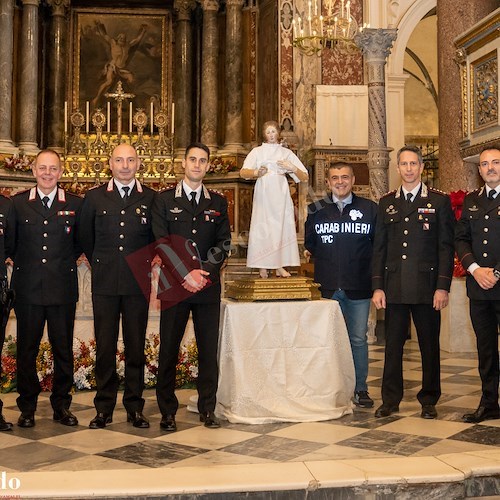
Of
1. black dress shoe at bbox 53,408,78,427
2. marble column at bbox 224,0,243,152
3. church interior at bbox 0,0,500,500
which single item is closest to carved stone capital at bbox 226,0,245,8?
marble column at bbox 224,0,243,152

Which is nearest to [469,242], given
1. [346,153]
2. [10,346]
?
[10,346]

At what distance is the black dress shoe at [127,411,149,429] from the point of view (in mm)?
4922

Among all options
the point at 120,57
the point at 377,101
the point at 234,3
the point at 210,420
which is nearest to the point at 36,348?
the point at 210,420

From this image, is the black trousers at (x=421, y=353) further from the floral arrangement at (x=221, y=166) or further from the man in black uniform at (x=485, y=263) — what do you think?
the floral arrangement at (x=221, y=166)

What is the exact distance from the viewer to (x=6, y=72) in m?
14.6

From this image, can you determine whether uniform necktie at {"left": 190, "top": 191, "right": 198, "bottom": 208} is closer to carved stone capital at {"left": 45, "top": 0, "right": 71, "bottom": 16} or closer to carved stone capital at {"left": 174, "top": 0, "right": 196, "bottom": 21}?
carved stone capital at {"left": 174, "top": 0, "right": 196, "bottom": 21}

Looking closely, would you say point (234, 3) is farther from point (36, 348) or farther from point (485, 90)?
point (36, 348)

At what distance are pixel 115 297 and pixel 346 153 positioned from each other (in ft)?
27.9

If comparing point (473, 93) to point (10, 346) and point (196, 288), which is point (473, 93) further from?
point (10, 346)

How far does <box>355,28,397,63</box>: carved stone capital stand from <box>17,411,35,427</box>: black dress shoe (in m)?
7.06

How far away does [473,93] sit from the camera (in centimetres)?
769

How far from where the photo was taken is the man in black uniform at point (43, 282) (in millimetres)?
5012

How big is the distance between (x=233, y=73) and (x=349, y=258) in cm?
1018

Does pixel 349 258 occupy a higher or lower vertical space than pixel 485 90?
lower
